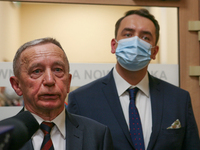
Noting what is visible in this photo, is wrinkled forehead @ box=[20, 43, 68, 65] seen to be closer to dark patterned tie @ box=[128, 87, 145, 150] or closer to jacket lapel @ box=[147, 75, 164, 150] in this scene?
dark patterned tie @ box=[128, 87, 145, 150]

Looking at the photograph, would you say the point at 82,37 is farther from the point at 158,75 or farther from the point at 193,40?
the point at 193,40

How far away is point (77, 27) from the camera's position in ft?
8.29

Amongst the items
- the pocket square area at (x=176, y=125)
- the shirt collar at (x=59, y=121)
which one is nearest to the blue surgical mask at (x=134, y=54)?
the pocket square area at (x=176, y=125)

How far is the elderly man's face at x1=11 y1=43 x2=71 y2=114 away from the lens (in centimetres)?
126

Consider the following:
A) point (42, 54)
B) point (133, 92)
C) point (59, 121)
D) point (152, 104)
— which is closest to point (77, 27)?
point (133, 92)

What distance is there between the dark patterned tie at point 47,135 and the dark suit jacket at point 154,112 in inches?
24.9

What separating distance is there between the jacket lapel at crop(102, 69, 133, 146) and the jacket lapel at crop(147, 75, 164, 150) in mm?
176

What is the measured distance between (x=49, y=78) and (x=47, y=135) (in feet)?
0.89

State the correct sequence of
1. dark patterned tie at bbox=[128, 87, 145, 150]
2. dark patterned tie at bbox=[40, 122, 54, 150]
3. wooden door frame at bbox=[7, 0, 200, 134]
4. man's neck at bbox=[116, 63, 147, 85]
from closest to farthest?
dark patterned tie at bbox=[40, 122, 54, 150]
dark patterned tie at bbox=[128, 87, 145, 150]
man's neck at bbox=[116, 63, 147, 85]
wooden door frame at bbox=[7, 0, 200, 134]

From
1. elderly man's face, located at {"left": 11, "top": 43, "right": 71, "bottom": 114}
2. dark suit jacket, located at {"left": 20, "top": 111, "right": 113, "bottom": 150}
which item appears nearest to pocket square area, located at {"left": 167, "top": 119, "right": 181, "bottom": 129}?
dark suit jacket, located at {"left": 20, "top": 111, "right": 113, "bottom": 150}

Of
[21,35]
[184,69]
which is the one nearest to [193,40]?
[184,69]

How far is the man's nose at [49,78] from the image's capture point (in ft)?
4.07

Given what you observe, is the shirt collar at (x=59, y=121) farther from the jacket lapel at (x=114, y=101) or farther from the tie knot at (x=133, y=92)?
the tie knot at (x=133, y=92)

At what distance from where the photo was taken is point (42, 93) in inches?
49.4
